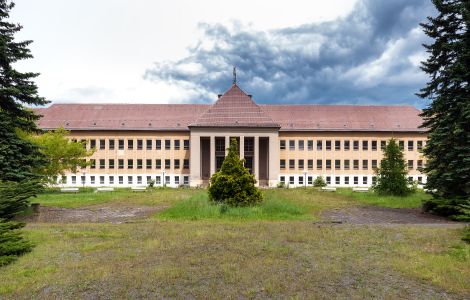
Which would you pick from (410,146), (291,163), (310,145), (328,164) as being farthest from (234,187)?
(410,146)

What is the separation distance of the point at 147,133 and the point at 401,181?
4004cm

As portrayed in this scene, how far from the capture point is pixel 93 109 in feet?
196

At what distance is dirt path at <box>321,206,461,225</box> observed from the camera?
670 inches

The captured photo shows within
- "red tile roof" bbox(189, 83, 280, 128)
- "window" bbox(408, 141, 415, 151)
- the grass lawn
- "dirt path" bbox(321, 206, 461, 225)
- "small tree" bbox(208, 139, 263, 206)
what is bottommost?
"dirt path" bbox(321, 206, 461, 225)

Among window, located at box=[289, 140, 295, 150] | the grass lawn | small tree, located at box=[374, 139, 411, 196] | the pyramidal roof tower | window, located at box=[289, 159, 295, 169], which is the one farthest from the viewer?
window, located at box=[289, 140, 295, 150]

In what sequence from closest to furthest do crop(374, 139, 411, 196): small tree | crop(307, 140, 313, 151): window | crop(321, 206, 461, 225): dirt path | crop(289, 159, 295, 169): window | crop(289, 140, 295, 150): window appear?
crop(321, 206, 461, 225): dirt path → crop(374, 139, 411, 196): small tree → crop(289, 159, 295, 169): window → crop(307, 140, 313, 151): window → crop(289, 140, 295, 150): window

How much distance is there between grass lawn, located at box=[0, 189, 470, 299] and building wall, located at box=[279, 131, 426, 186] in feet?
136

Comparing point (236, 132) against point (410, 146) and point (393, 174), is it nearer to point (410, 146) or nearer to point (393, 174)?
point (393, 174)

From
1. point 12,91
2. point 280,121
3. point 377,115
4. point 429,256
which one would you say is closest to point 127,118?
point 280,121

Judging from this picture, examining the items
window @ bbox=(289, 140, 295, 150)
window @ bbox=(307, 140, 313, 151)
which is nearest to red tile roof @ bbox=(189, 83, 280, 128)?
window @ bbox=(289, 140, 295, 150)

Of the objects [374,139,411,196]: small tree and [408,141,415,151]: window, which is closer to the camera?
[374,139,411,196]: small tree

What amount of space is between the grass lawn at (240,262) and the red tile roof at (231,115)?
38.9 m

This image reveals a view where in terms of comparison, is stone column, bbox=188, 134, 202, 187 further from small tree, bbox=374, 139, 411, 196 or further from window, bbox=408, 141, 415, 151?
window, bbox=408, 141, 415, 151

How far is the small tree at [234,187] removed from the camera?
19750mm
